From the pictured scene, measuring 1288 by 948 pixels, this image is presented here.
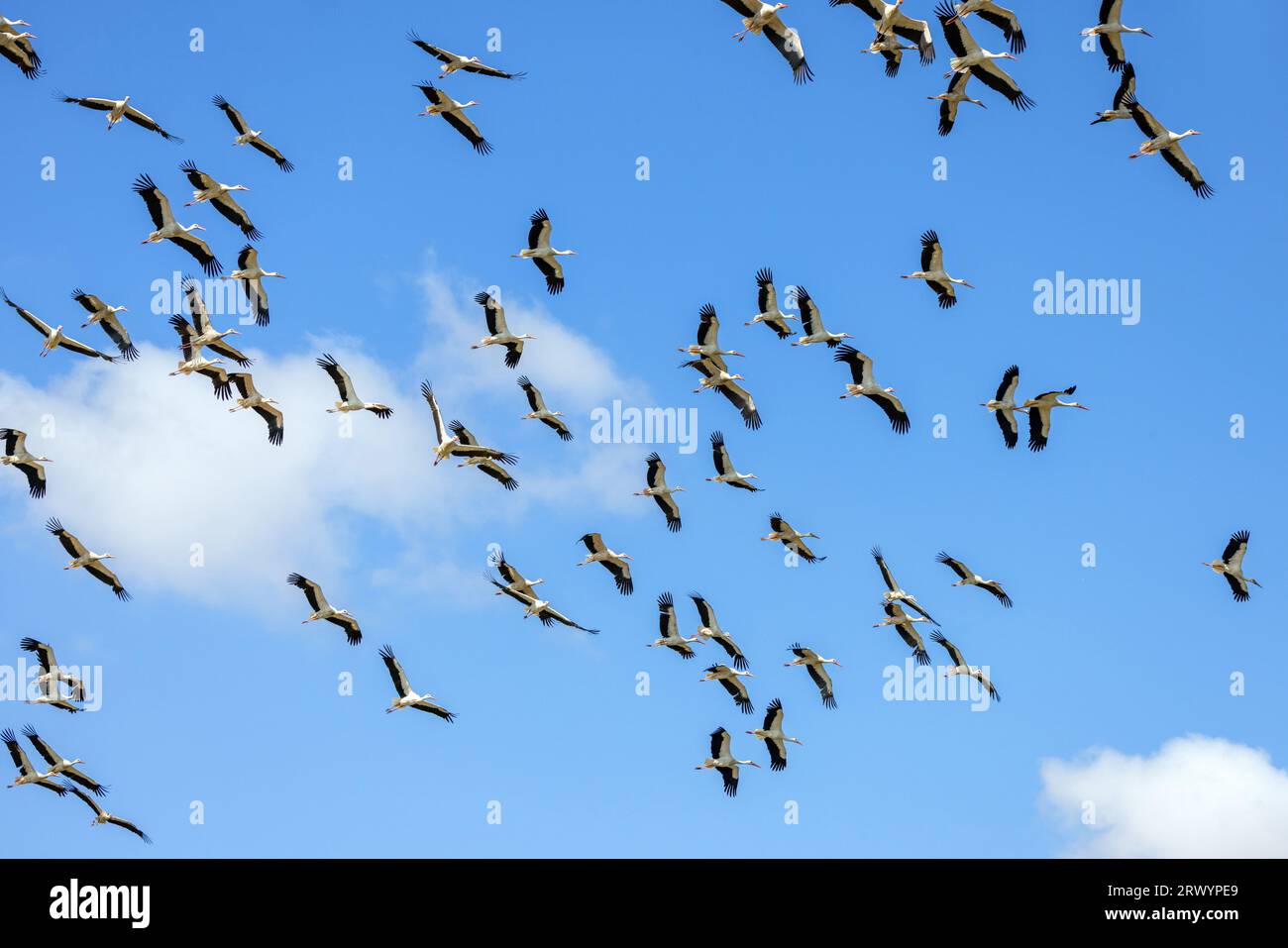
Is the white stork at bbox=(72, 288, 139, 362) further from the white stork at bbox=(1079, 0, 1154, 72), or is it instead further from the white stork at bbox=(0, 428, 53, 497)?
the white stork at bbox=(1079, 0, 1154, 72)

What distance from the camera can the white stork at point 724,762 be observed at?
141ft

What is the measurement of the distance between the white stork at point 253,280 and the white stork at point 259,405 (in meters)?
1.46

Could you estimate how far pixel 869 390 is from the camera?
135 feet

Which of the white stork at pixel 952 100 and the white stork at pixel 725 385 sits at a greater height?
the white stork at pixel 952 100

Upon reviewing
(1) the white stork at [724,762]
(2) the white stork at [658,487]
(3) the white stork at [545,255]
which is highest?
(3) the white stork at [545,255]

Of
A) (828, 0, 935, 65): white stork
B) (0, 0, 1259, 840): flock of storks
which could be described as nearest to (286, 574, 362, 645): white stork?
(0, 0, 1259, 840): flock of storks

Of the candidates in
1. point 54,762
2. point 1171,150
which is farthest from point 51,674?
point 1171,150

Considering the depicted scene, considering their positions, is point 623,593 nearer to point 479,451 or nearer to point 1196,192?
point 479,451

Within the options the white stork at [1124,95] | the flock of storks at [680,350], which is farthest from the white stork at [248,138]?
the white stork at [1124,95]

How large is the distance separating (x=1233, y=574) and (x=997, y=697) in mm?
6797

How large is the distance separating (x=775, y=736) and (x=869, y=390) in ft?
28.3

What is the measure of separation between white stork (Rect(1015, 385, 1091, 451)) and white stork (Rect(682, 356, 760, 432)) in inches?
A: 235

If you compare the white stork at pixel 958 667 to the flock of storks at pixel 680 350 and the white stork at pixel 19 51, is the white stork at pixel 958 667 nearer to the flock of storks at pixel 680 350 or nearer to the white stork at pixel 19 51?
the flock of storks at pixel 680 350

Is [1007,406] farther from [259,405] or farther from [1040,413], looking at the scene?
[259,405]
